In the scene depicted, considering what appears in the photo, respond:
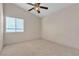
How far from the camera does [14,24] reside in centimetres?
209

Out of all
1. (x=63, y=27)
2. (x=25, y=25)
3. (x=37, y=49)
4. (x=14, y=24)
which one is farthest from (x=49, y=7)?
(x=37, y=49)

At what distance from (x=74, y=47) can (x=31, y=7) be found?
1.18m

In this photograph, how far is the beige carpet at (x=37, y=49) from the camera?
204cm

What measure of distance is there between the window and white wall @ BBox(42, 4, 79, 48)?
462 mm

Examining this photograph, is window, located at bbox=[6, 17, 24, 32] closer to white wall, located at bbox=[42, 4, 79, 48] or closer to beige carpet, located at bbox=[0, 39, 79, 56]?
beige carpet, located at bbox=[0, 39, 79, 56]

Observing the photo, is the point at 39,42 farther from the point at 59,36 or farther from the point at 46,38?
the point at 59,36

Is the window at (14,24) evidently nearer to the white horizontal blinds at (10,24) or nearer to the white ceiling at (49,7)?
the white horizontal blinds at (10,24)

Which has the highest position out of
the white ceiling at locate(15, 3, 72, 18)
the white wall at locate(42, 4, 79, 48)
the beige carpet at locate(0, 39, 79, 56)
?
the white ceiling at locate(15, 3, 72, 18)

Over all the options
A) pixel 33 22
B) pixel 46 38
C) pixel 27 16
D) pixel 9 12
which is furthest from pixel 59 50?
pixel 9 12

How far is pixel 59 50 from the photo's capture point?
2098mm

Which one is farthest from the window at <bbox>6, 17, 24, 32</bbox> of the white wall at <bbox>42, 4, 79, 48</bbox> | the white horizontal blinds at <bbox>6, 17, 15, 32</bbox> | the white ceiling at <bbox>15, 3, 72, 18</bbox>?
the white wall at <bbox>42, 4, 79, 48</bbox>

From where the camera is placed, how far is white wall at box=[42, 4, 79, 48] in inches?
82.6

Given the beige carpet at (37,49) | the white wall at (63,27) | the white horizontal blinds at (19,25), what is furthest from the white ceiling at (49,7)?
the beige carpet at (37,49)

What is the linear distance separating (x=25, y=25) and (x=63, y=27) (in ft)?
2.61
